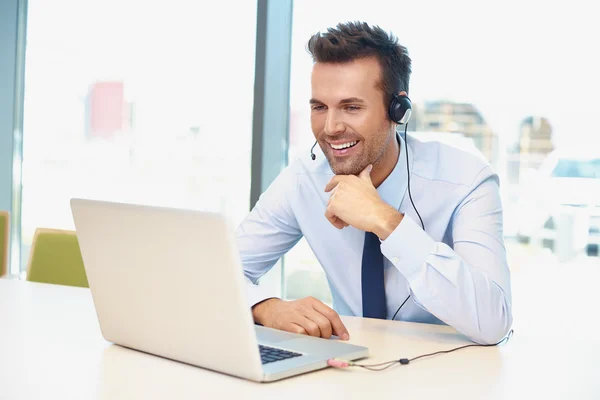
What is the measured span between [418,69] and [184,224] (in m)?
2.47

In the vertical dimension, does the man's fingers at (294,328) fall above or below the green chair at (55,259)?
above

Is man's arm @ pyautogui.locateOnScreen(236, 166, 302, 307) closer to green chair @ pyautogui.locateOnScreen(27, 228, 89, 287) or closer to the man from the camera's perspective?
the man

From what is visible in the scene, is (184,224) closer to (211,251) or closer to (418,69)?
(211,251)

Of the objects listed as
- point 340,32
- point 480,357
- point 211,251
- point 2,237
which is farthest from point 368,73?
point 2,237

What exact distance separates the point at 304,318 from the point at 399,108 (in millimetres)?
746

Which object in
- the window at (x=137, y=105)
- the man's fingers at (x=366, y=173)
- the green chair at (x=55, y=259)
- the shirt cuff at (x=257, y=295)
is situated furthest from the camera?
the window at (x=137, y=105)

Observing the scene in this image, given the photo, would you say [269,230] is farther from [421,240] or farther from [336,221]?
[421,240]

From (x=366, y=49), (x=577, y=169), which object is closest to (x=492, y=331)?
(x=366, y=49)

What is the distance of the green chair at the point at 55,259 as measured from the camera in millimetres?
2596

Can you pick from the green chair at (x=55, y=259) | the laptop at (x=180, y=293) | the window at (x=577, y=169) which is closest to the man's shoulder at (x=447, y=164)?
the laptop at (x=180, y=293)

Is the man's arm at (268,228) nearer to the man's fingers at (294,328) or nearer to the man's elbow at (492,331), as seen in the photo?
the man's fingers at (294,328)

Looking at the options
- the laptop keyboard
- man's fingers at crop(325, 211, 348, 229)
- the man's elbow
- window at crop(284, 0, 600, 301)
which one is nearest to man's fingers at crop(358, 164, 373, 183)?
man's fingers at crop(325, 211, 348, 229)

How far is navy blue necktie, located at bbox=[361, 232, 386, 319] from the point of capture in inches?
74.2

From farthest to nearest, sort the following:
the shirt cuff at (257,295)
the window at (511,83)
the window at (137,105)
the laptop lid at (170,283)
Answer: the window at (137,105) < the window at (511,83) < the shirt cuff at (257,295) < the laptop lid at (170,283)
